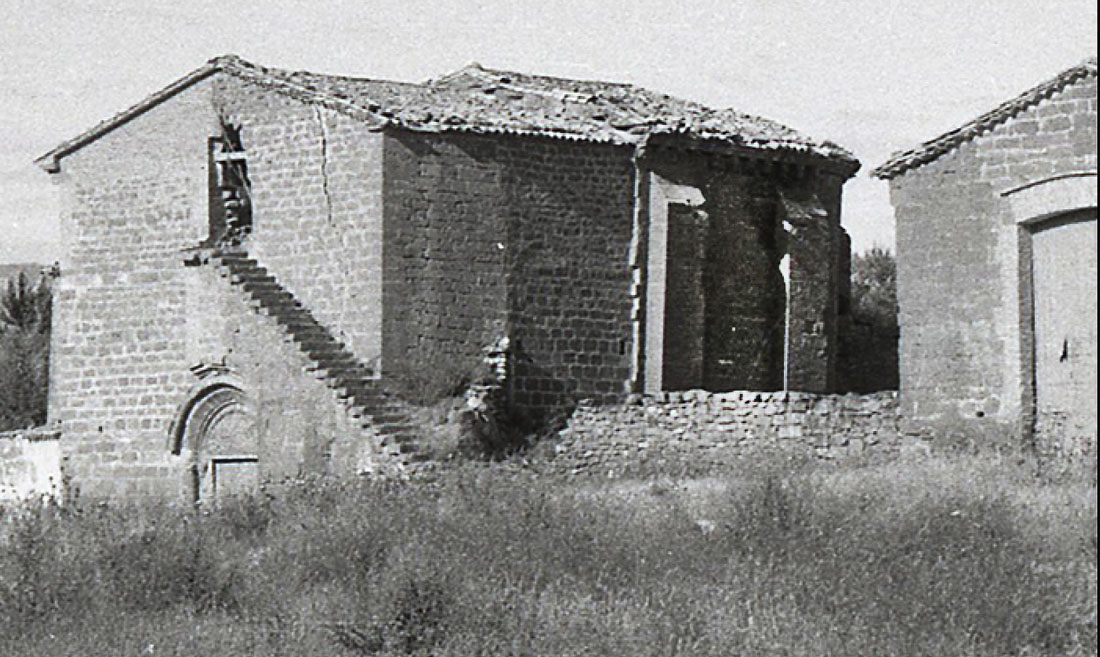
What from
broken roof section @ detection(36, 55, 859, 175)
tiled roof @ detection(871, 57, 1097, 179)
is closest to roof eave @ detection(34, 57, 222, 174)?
broken roof section @ detection(36, 55, 859, 175)

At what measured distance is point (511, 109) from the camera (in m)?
30.2

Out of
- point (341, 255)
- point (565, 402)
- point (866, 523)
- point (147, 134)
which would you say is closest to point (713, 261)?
point (565, 402)

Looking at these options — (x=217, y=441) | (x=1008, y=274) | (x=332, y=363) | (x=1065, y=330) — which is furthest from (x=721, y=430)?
(x=217, y=441)

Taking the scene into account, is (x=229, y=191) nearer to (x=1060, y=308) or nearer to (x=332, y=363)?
(x=332, y=363)

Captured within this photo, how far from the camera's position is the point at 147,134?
31344mm

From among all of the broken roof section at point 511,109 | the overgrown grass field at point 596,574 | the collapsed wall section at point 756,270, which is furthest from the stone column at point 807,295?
the overgrown grass field at point 596,574

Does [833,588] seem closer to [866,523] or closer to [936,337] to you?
[866,523]

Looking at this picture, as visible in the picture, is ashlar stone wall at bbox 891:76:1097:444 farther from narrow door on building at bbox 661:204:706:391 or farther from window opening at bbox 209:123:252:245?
window opening at bbox 209:123:252:245

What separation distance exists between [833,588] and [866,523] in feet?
6.10

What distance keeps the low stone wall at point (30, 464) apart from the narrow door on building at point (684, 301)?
9.34 meters

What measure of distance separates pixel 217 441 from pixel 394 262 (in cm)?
386

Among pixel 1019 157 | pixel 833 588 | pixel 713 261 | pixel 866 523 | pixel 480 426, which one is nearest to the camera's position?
pixel 833 588

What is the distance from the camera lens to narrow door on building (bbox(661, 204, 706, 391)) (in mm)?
29938

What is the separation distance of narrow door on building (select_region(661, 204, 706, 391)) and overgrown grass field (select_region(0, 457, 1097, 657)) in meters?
6.55
